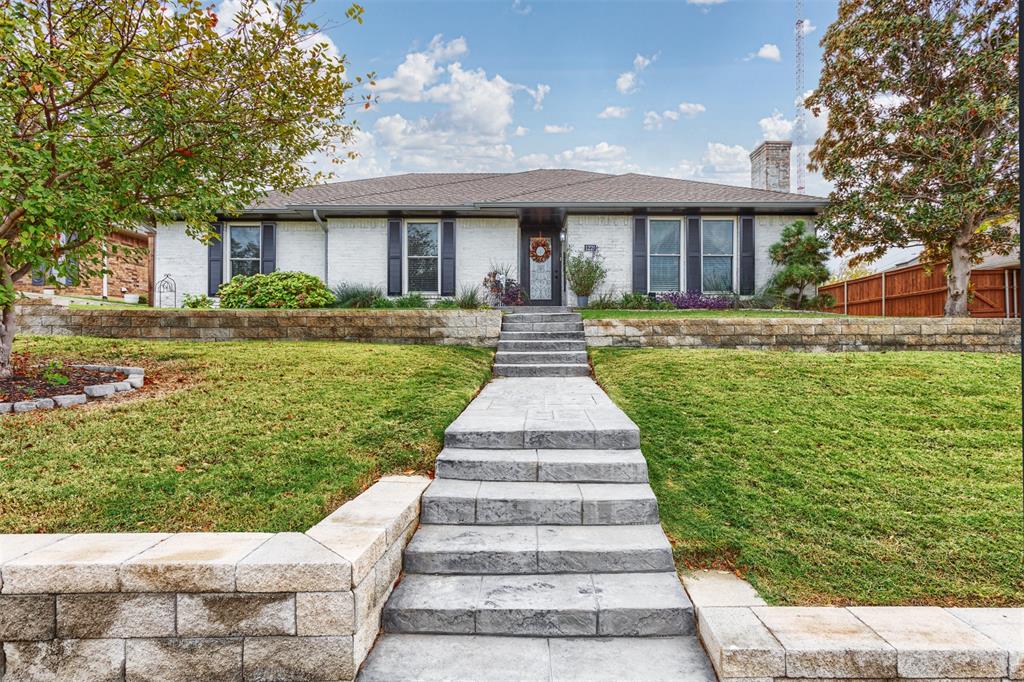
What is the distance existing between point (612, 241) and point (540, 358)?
5.36 m

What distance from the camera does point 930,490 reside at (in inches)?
130

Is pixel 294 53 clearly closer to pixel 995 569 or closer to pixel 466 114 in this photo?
pixel 995 569

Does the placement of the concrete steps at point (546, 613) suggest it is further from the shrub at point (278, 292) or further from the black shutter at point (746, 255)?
the black shutter at point (746, 255)

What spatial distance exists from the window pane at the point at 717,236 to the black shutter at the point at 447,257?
19.5ft

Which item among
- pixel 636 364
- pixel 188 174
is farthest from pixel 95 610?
pixel 636 364

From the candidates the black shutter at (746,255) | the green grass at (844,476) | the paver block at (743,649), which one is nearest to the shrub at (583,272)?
the black shutter at (746,255)

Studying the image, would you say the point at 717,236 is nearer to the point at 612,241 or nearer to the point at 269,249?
the point at 612,241

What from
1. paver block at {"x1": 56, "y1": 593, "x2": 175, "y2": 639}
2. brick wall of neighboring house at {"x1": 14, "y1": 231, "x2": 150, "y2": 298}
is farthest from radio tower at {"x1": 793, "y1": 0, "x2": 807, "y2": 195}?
brick wall of neighboring house at {"x1": 14, "y1": 231, "x2": 150, "y2": 298}

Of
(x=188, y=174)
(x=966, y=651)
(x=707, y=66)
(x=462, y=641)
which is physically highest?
(x=707, y=66)

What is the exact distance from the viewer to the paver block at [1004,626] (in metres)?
1.98

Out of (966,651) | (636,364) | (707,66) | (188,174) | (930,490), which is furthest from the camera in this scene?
(707,66)

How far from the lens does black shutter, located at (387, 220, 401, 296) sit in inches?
467

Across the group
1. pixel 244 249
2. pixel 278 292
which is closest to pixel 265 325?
pixel 278 292

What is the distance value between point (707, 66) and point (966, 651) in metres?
12.4
